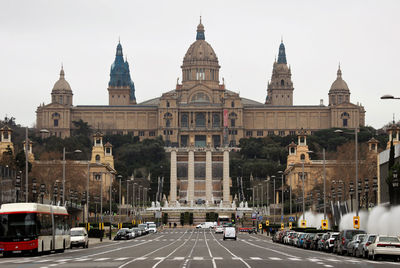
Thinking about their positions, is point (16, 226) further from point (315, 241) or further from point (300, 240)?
point (300, 240)

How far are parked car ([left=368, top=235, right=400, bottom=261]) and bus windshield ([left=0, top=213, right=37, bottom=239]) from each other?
17633 millimetres

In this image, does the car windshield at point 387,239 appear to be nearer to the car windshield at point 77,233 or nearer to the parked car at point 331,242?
the parked car at point 331,242

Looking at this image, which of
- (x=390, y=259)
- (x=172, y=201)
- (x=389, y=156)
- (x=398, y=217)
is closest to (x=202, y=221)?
(x=172, y=201)

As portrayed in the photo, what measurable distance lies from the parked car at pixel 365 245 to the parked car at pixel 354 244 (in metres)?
0.76

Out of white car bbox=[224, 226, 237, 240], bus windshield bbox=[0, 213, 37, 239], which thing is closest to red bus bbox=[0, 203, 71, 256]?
bus windshield bbox=[0, 213, 37, 239]

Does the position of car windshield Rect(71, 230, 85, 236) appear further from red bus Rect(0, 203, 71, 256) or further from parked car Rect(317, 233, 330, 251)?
parked car Rect(317, 233, 330, 251)

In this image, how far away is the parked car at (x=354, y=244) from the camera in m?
52.3

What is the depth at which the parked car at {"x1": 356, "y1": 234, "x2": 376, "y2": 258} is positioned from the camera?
49125 millimetres

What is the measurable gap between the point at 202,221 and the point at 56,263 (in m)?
132

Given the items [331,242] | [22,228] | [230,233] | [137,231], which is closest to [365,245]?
[331,242]

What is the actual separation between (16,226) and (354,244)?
17731 mm

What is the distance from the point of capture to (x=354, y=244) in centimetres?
5266

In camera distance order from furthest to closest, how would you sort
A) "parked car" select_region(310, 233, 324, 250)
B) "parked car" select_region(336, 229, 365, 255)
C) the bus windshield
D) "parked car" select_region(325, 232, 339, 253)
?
"parked car" select_region(310, 233, 324, 250) < "parked car" select_region(325, 232, 339, 253) < "parked car" select_region(336, 229, 365, 255) < the bus windshield

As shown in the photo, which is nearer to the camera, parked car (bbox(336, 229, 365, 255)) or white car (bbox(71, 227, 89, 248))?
parked car (bbox(336, 229, 365, 255))
